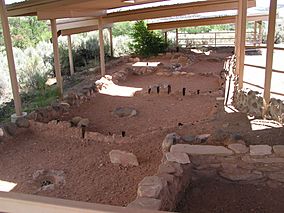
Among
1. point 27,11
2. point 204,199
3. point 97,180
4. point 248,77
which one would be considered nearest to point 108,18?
point 27,11

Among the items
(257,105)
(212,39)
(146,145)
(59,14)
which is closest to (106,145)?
(146,145)

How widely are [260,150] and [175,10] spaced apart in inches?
326

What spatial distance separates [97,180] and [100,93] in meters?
5.39

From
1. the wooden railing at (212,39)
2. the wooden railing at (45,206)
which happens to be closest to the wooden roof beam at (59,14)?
the wooden railing at (45,206)

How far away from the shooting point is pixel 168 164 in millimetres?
3492

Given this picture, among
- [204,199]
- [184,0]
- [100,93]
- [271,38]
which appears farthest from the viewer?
[184,0]

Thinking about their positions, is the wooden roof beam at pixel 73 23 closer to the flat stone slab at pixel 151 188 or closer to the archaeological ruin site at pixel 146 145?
the archaeological ruin site at pixel 146 145

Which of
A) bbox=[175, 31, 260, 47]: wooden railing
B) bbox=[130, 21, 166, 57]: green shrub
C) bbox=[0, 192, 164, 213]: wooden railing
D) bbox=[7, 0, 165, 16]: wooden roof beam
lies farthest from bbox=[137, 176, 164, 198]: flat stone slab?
bbox=[175, 31, 260, 47]: wooden railing

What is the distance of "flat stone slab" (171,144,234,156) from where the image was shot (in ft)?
11.7

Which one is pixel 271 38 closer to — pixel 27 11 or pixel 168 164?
pixel 168 164

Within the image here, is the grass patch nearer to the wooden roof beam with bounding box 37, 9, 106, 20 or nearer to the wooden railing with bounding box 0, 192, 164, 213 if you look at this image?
the wooden roof beam with bounding box 37, 9, 106, 20

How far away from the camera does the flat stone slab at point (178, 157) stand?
3.54 meters

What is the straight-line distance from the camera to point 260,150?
356 centimetres

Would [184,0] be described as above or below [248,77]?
above
